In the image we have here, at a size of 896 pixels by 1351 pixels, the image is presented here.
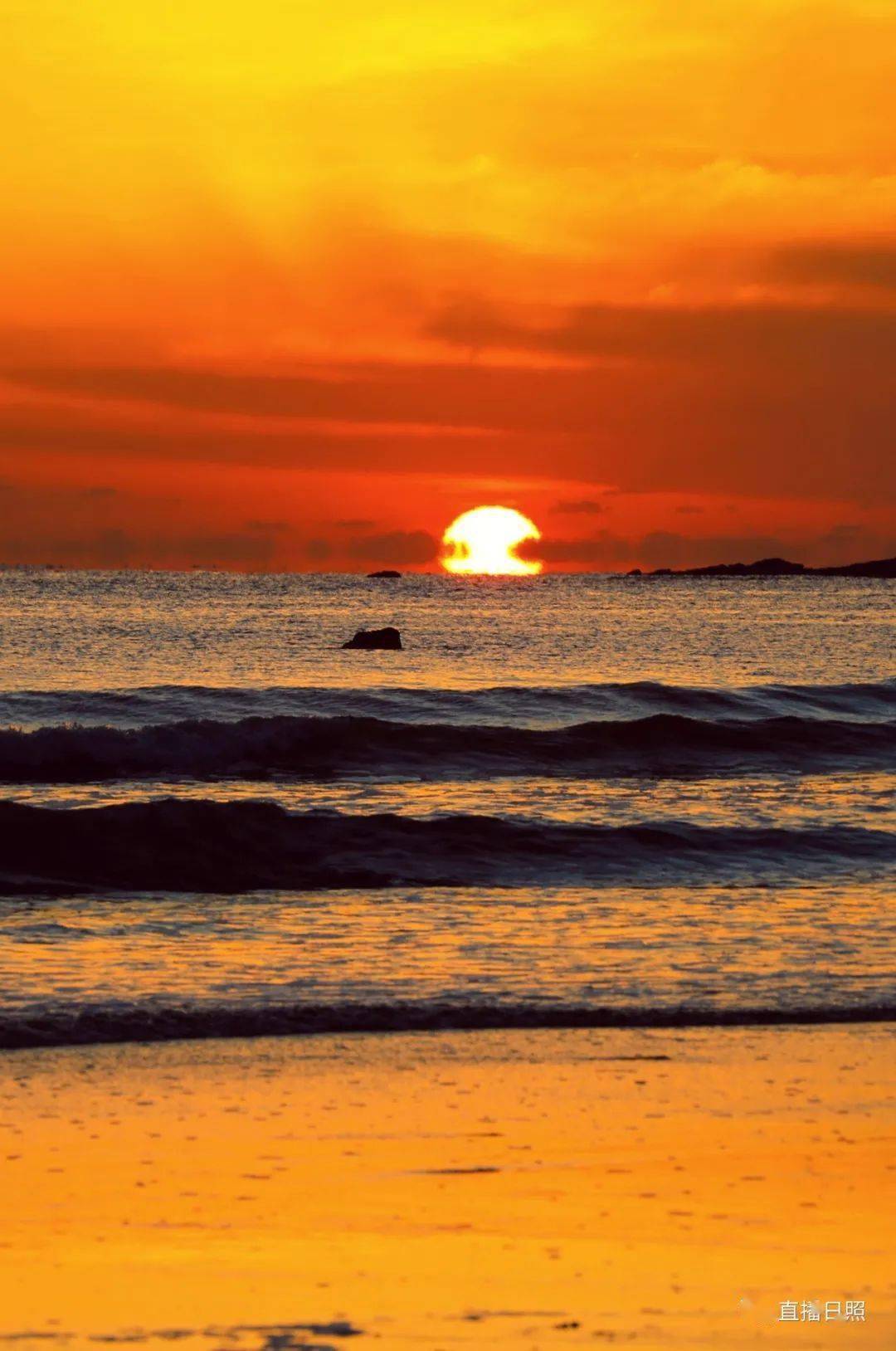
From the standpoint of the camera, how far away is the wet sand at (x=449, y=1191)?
553 centimetres

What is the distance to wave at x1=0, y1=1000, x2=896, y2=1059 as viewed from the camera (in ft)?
31.9

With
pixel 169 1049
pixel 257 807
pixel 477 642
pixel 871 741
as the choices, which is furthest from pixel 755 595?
pixel 169 1049

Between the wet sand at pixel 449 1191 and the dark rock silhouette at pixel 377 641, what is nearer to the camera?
the wet sand at pixel 449 1191

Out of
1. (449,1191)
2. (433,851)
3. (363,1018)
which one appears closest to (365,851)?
(433,851)

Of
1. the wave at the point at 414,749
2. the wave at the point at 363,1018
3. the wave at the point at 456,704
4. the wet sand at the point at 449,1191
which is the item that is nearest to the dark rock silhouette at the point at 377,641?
the wave at the point at 456,704

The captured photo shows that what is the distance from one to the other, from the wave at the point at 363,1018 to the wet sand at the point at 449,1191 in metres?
0.26

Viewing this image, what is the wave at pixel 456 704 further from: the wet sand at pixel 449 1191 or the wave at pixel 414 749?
the wet sand at pixel 449 1191

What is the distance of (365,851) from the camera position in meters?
18.0

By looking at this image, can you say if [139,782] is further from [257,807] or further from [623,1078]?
[623,1078]

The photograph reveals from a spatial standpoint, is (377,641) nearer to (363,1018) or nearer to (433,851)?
(433,851)

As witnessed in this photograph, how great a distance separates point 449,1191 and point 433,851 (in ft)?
36.2

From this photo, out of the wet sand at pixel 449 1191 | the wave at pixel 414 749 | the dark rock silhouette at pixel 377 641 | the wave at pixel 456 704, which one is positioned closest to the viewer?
the wet sand at pixel 449 1191

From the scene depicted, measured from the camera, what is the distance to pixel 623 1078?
876 centimetres

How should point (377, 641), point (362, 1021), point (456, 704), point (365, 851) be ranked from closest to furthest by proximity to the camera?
point (362, 1021) < point (365, 851) < point (456, 704) < point (377, 641)
